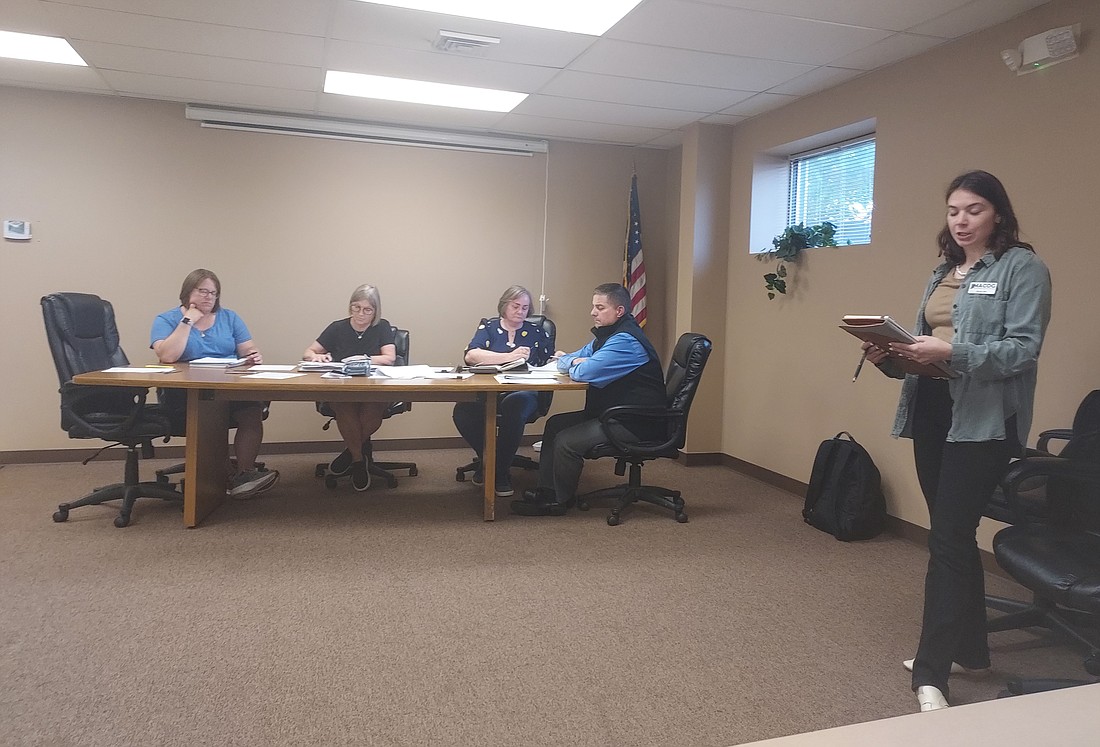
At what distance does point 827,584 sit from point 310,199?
445 centimetres

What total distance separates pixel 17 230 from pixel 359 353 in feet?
8.53

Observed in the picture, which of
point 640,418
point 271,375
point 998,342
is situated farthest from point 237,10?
point 998,342

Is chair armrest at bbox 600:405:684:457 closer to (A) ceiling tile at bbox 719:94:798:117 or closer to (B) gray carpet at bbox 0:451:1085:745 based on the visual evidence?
(B) gray carpet at bbox 0:451:1085:745

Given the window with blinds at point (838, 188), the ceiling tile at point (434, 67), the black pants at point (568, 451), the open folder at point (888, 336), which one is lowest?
the black pants at point (568, 451)

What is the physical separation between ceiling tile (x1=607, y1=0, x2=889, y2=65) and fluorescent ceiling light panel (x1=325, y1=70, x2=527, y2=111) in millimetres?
1366

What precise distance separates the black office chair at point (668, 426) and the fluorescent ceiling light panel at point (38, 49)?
3.68 meters

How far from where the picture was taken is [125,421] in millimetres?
3654

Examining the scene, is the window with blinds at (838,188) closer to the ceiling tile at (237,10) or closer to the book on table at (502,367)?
the book on table at (502,367)

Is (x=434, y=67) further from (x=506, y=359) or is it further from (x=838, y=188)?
(x=838, y=188)

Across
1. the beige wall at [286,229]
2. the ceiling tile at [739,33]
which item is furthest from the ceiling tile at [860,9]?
the beige wall at [286,229]

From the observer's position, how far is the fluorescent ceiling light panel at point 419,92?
4.64 metres

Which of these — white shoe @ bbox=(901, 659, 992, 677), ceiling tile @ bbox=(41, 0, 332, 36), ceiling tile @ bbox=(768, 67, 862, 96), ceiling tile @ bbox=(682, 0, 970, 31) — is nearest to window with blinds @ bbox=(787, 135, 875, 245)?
ceiling tile @ bbox=(768, 67, 862, 96)

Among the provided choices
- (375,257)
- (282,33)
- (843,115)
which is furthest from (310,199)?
(843,115)

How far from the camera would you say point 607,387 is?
3893 millimetres
